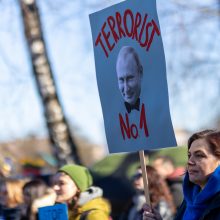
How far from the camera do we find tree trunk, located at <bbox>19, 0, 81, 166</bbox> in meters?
11.5

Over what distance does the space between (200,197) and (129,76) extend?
0.97m

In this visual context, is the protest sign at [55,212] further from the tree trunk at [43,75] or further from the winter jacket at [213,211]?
the tree trunk at [43,75]

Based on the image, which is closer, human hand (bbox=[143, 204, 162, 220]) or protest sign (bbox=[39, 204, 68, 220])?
human hand (bbox=[143, 204, 162, 220])

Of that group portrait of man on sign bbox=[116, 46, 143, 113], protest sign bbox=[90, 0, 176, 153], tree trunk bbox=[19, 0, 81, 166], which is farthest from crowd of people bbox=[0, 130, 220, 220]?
tree trunk bbox=[19, 0, 81, 166]

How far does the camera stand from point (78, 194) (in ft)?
20.7

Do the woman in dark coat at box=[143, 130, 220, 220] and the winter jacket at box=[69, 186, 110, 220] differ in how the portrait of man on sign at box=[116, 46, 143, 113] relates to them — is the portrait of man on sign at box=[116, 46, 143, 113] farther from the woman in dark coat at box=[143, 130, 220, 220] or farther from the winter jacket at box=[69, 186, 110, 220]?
the winter jacket at box=[69, 186, 110, 220]

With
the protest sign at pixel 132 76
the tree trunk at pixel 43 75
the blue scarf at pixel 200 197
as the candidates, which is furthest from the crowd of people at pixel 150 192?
the tree trunk at pixel 43 75

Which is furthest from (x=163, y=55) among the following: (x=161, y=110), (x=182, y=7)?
(x=182, y=7)

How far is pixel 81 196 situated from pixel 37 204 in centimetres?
94

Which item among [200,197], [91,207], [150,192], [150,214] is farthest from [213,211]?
[150,192]

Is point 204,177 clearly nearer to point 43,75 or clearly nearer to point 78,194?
point 78,194

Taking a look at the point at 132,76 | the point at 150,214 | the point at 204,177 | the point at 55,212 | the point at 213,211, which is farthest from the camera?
the point at 55,212

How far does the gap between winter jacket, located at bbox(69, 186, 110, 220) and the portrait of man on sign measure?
116cm

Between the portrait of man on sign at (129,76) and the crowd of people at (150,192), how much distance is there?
0.52 m
